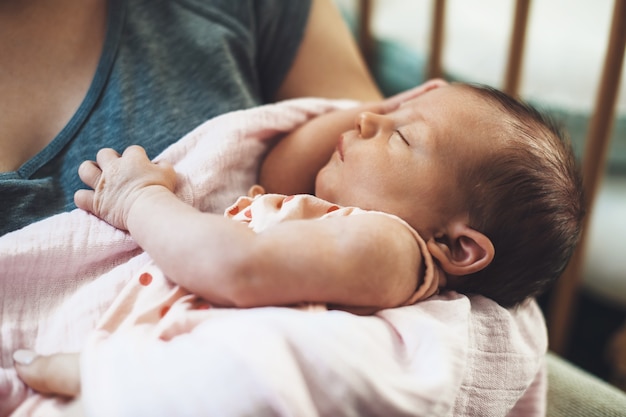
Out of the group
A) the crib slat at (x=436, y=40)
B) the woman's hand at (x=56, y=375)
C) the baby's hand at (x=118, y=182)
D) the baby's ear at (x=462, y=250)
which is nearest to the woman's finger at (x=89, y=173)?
the baby's hand at (x=118, y=182)

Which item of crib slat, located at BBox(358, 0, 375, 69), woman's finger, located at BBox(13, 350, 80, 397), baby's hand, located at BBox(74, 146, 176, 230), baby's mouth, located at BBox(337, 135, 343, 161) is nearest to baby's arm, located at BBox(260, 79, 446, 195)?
baby's mouth, located at BBox(337, 135, 343, 161)

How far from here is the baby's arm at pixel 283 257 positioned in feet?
1.80

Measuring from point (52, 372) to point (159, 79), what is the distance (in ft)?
1.42

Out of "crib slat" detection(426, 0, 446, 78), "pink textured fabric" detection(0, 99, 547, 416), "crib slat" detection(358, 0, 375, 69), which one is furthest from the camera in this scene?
"crib slat" detection(358, 0, 375, 69)

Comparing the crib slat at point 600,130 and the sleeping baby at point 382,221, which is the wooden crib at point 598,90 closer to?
the crib slat at point 600,130

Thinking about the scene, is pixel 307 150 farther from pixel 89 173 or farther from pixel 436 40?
pixel 436 40

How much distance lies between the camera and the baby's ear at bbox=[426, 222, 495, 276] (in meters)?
0.64

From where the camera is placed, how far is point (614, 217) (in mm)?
1319

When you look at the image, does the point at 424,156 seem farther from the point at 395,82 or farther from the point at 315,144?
the point at 395,82

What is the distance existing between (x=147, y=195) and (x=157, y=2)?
0.39 m

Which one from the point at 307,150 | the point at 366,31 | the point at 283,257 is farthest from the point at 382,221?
the point at 366,31

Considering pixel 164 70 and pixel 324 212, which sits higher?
pixel 164 70

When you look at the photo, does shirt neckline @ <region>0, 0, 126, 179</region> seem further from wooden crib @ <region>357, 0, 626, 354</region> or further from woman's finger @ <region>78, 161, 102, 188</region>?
wooden crib @ <region>357, 0, 626, 354</region>

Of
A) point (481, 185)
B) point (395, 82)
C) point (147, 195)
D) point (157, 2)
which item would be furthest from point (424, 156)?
point (395, 82)
